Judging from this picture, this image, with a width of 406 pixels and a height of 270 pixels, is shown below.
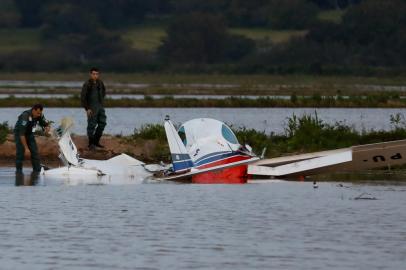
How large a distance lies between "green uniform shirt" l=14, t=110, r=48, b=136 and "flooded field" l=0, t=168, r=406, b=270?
68.4 inches

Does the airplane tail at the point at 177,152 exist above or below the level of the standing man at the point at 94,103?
below

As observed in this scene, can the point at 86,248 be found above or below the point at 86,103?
below

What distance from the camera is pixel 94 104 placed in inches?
1144

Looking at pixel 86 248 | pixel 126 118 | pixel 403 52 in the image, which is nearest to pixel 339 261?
pixel 86 248

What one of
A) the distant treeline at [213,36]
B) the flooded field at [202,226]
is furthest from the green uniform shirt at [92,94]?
the distant treeline at [213,36]

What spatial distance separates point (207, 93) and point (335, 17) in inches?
1841

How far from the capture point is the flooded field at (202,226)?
1672 centimetres

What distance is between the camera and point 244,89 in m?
78.8

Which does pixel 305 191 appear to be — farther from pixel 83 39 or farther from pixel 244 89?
pixel 83 39

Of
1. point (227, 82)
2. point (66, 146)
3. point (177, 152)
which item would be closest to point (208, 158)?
point (177, 152)

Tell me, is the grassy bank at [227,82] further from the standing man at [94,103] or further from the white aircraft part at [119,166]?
the white aircraft part at [119,166]

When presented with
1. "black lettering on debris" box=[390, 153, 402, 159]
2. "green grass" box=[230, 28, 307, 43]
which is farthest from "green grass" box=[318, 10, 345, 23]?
"black lettering on debris" box=[390, 153, 402, 159]

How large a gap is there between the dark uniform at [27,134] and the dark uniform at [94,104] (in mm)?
2090

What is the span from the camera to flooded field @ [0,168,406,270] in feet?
54.9
